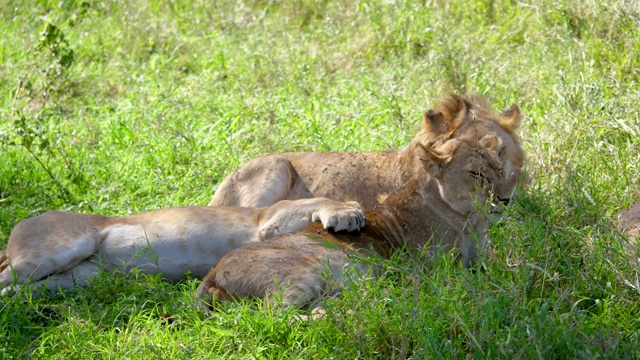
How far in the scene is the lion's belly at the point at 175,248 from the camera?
604cm

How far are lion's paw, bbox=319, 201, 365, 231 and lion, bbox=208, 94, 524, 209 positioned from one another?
56cm

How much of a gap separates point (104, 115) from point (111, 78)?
95 centimetres

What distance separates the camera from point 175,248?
6.07m

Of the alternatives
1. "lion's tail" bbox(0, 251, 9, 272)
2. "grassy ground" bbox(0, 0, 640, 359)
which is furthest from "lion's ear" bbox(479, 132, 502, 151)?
"lion's tail" bbox(0, 251, 9, 272)

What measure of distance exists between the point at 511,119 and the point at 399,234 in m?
1.08

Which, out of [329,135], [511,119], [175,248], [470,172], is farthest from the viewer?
[329,135]

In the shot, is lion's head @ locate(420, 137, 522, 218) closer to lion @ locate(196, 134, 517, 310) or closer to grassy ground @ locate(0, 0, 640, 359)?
lion @ locate(196, 134, 517, 310)

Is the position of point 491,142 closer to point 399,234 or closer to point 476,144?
point 476,144

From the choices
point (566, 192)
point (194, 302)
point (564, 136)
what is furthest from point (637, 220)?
point (194, 302)

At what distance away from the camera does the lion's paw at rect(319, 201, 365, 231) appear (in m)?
5.72

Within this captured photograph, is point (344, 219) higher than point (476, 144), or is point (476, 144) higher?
point (476, 144)

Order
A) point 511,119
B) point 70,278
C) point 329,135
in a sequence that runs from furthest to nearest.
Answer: point 329,135 → point 511,119 → point 70,278

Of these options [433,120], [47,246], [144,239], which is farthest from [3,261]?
[433,120]

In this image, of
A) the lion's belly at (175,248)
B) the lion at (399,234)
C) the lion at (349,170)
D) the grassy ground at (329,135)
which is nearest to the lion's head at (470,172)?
the lion at (399,234)
